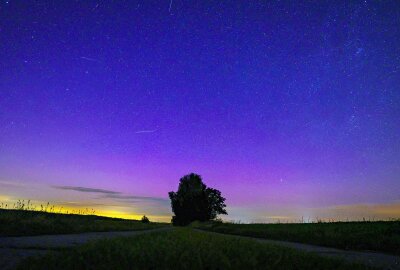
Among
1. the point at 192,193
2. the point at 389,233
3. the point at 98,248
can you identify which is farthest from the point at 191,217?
the point at 98,248

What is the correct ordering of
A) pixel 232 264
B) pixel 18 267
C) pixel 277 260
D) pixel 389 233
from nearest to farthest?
pixel 18 267 → pixel 232 264 → pixel 277 260 → pixel 389 233

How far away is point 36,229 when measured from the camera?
37.8ft

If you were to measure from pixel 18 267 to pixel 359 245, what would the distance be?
401 inches

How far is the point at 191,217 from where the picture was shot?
199 feet

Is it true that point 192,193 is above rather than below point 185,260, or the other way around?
above

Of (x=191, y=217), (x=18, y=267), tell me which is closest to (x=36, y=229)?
(x=18, y=267)

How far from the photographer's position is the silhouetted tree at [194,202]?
2404 inches

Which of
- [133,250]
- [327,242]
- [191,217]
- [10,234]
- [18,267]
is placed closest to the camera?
[18,267]

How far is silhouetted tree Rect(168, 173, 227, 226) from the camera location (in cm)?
6106

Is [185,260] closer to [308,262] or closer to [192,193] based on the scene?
[308,262]

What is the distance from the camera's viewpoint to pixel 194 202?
61219 millimetres

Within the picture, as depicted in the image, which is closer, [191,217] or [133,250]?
[133,250]

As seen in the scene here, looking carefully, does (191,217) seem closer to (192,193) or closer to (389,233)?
(192,193)

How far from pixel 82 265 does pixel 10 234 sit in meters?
6.94
